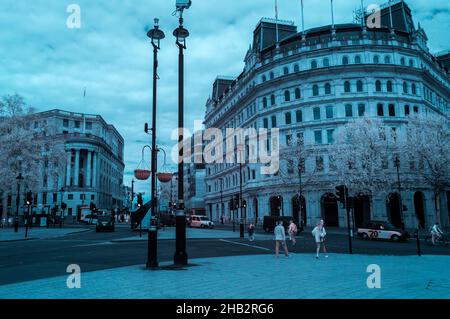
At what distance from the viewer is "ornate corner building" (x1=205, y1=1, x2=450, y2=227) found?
4847 cm

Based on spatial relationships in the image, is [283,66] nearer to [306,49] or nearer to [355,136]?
[306,49]

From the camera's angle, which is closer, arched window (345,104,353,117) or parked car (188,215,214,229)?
Answer: arched window (345,104,353,117)

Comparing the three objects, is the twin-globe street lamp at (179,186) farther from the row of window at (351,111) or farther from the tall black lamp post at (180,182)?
the row of window at (351,111)

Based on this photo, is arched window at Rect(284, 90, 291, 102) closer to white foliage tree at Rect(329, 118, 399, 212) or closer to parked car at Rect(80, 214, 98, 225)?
white foliage tree at Rect(329, 118, 399, 212)

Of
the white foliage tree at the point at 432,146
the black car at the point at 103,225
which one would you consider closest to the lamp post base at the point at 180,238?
the black car at the point at 103,225

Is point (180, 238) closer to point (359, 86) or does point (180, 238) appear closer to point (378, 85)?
point (359, 86)

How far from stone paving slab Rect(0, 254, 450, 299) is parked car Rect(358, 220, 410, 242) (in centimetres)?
1618

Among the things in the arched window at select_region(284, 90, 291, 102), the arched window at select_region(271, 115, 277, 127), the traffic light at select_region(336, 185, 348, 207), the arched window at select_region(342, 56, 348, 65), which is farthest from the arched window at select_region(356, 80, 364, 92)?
the traffic light at select_region(336, 185, 348, 207)

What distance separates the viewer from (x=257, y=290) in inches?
320

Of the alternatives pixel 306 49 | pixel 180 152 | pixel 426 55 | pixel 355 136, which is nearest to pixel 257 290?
pixel 180 152

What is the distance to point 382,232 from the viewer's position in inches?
1108

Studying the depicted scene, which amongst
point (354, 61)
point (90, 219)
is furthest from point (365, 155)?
point (90, 219)
